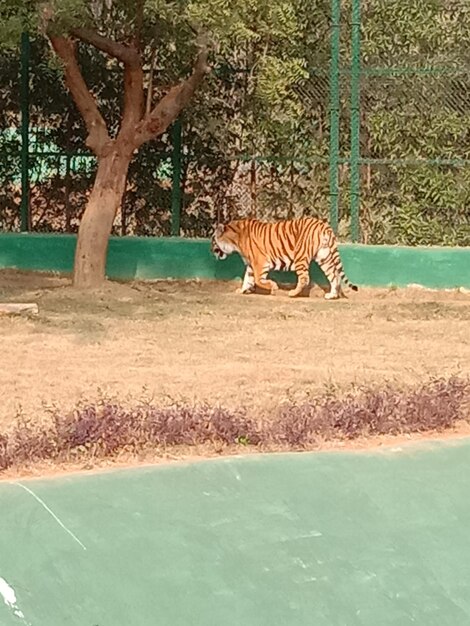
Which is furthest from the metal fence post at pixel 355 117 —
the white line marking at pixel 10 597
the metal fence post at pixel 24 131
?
the white line marking at pixel 10 597

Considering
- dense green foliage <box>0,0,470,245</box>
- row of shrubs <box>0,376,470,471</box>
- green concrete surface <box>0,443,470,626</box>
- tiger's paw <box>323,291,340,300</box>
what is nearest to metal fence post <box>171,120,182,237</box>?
dense green foliage <box>0,0,470,245</box>

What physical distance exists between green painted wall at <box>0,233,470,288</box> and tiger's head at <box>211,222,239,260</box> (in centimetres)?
18

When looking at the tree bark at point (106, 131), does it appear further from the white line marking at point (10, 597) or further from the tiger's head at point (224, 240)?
the white line marking at point (10, 597)

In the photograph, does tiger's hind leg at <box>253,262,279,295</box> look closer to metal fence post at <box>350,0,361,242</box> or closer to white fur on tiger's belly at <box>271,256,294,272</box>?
white fur on tiger's belly at <box>271,256,294,272</box>

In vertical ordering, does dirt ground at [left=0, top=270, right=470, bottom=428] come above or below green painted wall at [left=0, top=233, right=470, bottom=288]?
below

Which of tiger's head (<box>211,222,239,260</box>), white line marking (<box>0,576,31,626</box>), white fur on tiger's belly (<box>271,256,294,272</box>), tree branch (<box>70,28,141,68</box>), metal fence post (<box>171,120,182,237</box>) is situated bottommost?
white line marking (<box>0,576,31,626</box>)

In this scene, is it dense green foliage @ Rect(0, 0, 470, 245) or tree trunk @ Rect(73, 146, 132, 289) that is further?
dense green foliage @ Rect(0, 0, 470, 245)

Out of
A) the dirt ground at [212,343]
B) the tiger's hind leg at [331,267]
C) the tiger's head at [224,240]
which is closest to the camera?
the dirt ground at [212,343]

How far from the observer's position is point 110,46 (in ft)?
35.0

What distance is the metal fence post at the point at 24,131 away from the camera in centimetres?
1246

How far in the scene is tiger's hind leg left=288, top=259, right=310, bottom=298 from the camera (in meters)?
11.5

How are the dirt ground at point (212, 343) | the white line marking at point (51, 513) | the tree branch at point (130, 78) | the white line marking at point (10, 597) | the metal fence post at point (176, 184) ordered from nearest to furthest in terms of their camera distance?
the white line marking at point (10, 597), the white line marking at point (51, 513), the dirt ground at point (212, 343), the tree branch at point (130, 78), the metal fence post at point (176, 184)

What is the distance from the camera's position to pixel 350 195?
38.3 ft

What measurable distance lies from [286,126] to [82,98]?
1.92 meters
